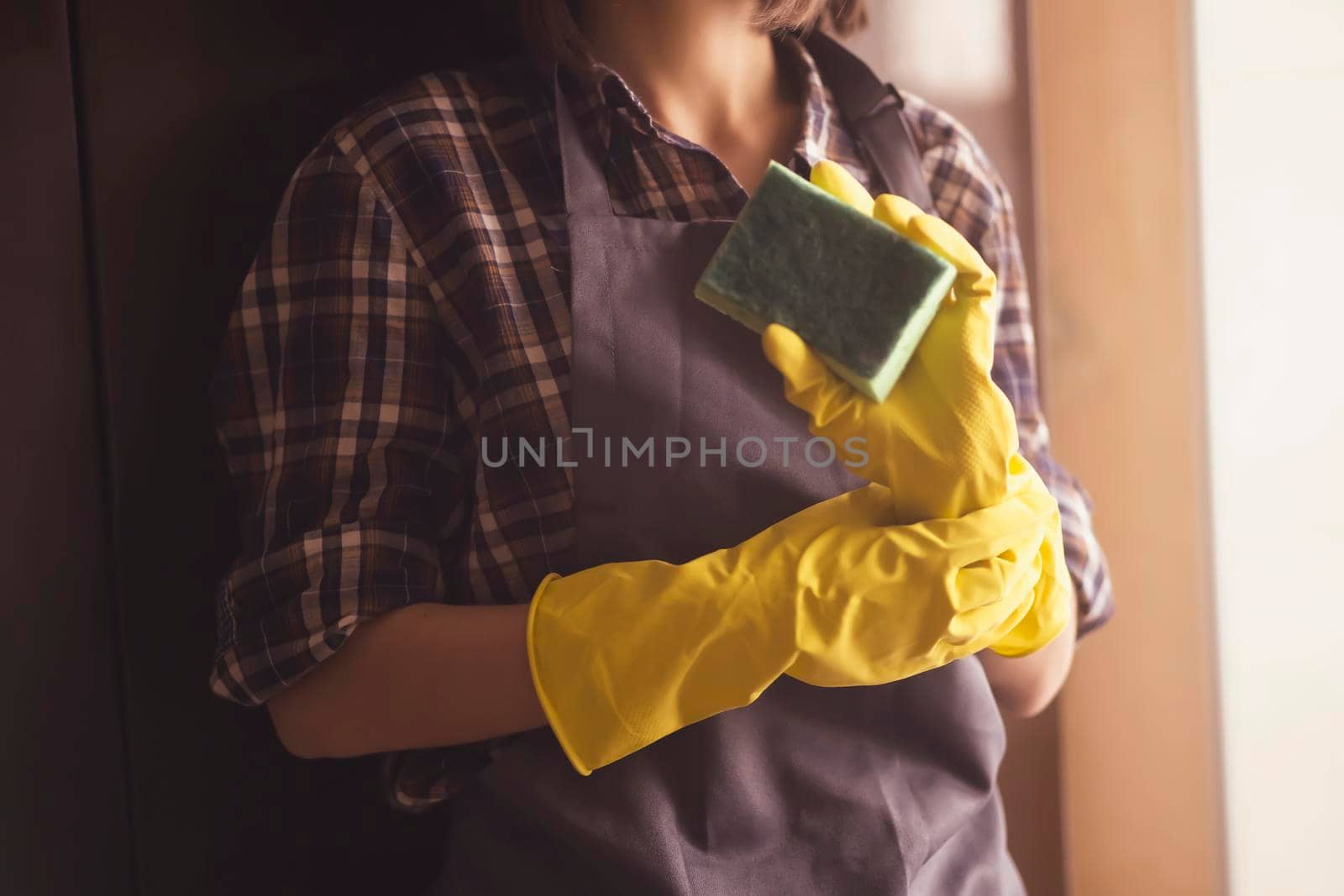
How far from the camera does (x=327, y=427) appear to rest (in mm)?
826

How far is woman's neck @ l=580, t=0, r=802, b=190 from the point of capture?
94 centimetres

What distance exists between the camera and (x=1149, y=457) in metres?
1.34

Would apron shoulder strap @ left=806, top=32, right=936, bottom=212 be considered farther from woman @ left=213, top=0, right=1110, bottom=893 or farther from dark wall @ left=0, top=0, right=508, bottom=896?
dark wall @ left=0, top=0, right=508, bottom=896

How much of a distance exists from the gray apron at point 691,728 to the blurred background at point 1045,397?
0.29 m

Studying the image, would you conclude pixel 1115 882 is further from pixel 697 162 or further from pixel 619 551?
pixel 697 162

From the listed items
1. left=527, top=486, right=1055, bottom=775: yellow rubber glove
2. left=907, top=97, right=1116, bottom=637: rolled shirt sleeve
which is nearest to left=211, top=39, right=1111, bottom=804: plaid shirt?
left=527, top=486, right=1055, bottom=775: yellow rubber glove

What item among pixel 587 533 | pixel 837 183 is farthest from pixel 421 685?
pixel 837 183

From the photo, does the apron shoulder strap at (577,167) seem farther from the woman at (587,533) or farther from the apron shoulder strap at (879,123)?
the apron shoulder strap at (879,123)

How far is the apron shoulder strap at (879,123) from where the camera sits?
102 cm

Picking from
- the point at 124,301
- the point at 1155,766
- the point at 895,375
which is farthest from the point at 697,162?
the point at 1155,766

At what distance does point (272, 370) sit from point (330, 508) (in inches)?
5.6

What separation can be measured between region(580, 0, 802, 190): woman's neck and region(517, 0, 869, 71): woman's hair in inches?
0.9

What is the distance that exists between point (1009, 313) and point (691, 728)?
0.58 metres

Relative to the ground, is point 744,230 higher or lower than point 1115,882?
higher
